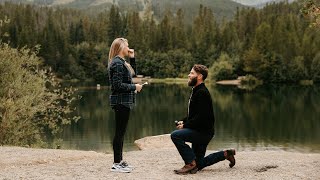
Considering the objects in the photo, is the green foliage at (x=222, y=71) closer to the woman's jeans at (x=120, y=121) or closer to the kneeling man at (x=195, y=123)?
the kneeling man at (x=195, y=123)

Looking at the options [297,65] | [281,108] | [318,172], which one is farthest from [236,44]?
[318,172]

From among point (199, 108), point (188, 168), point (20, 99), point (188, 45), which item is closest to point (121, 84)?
point (199, 108)

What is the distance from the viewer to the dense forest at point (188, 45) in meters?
108

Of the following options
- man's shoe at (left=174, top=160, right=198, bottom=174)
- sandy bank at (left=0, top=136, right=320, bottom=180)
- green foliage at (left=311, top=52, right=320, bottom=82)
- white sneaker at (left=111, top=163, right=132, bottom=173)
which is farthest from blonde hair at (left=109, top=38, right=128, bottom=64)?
green foliage at (left=311, top=52, right=320, bottom=82)

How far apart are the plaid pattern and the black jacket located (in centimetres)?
130

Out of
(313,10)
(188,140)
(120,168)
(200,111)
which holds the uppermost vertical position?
(313,10)

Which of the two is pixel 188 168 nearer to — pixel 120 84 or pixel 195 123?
pixel 195 123

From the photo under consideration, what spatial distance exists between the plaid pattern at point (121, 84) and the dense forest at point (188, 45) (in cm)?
9765

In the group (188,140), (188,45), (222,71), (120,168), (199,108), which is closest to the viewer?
(199,108)

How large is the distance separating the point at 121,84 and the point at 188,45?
12906cm

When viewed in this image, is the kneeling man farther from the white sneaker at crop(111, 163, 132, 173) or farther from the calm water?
the calm water

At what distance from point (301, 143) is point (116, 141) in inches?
921

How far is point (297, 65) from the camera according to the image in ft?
346

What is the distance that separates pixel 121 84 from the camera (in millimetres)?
10578
